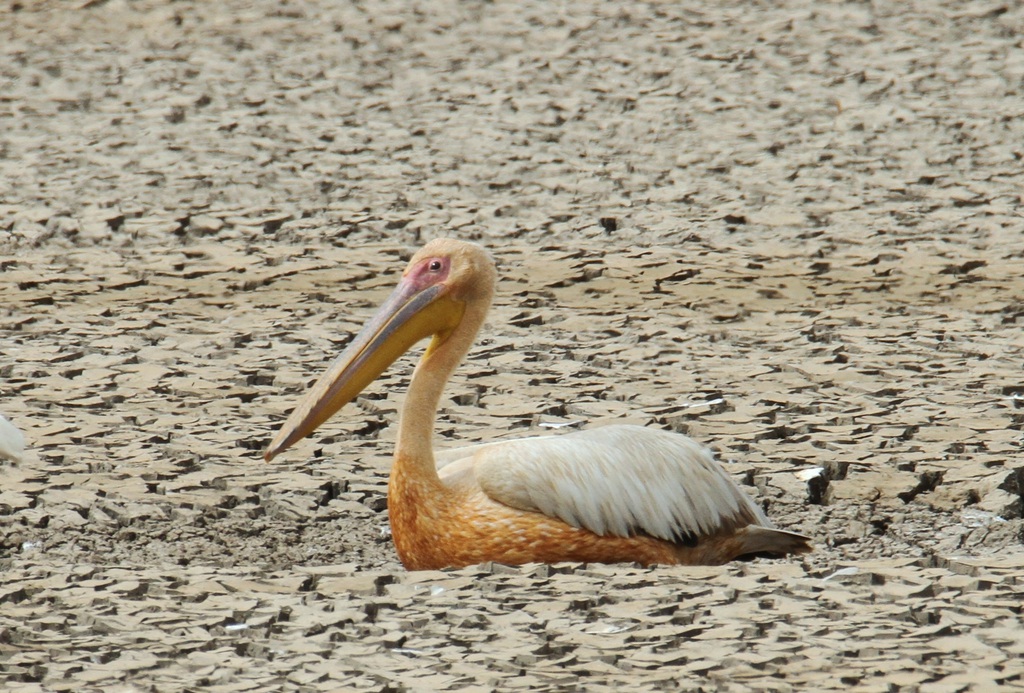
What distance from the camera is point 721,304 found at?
5473mm

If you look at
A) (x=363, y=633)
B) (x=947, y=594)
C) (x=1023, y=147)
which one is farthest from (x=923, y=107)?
(x=363, y=633)

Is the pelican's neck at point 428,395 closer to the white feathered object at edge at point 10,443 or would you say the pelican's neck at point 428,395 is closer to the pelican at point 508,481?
the pelican at point 508,481

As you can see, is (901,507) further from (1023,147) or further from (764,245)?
(1023,147)

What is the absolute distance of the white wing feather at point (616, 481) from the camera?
3.44m

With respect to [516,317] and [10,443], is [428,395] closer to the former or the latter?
[10,443]

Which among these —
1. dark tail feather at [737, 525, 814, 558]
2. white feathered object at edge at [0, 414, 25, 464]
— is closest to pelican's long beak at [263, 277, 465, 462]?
white feathered object at edge at [0, 414, 25, 464]

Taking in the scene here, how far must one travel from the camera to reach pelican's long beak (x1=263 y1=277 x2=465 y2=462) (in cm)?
372

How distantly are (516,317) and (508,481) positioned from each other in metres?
1.99

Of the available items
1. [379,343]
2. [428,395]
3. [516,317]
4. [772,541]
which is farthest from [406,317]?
[516,317]

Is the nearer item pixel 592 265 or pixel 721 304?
pixel 721 304

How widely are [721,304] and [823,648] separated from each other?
2585 millimetres

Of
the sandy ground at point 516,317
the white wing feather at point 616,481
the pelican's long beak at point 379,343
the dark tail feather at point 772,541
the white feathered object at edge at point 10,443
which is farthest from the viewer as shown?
the white feathered object at edge at point 10,443

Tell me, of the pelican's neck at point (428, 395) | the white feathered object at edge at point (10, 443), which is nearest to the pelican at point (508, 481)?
the pelican's neck at point (428, 395)

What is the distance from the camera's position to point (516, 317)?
212 inches
